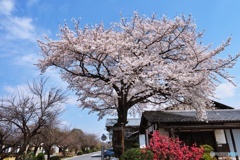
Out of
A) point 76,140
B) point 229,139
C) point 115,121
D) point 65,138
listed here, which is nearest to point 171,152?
point 229,139

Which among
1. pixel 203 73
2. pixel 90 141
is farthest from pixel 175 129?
pixel 90 141

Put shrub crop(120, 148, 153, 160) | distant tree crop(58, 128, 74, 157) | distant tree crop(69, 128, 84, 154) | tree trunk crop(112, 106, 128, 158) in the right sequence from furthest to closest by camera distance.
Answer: distant tree crop(69, 128, 84, 154) → distant tree crop(58, 128, 74, 157) → tree trunk crop(112, 106, 128, 158) → shrub crop(120, 148, 153, 160)

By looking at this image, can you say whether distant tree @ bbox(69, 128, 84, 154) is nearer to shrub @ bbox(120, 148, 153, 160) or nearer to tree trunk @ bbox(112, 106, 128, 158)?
tree trunk @ bbox(112, 106, 128, 158)

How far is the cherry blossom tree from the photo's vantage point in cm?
987

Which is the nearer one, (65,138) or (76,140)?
(65,138)

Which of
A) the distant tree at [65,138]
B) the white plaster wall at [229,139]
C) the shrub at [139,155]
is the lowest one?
the shrub at [139,155]

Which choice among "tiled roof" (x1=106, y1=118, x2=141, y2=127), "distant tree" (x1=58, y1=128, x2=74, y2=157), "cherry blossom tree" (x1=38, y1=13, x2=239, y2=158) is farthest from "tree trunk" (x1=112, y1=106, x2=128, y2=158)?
"tiled roof" (x1=106, y1=118, x2=141, y2=127)

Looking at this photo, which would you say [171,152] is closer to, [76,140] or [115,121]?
[115,121]

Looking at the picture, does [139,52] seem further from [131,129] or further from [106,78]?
[131,129]

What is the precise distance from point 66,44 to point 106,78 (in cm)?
308

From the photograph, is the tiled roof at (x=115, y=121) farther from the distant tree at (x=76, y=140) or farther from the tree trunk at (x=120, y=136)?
the tree trunk at (x=120, y=136)

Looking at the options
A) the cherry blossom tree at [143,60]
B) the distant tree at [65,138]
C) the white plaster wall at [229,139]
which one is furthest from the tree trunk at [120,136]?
the distant tree at [65,138]

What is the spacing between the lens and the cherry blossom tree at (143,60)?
987cm

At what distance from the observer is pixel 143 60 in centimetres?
993
